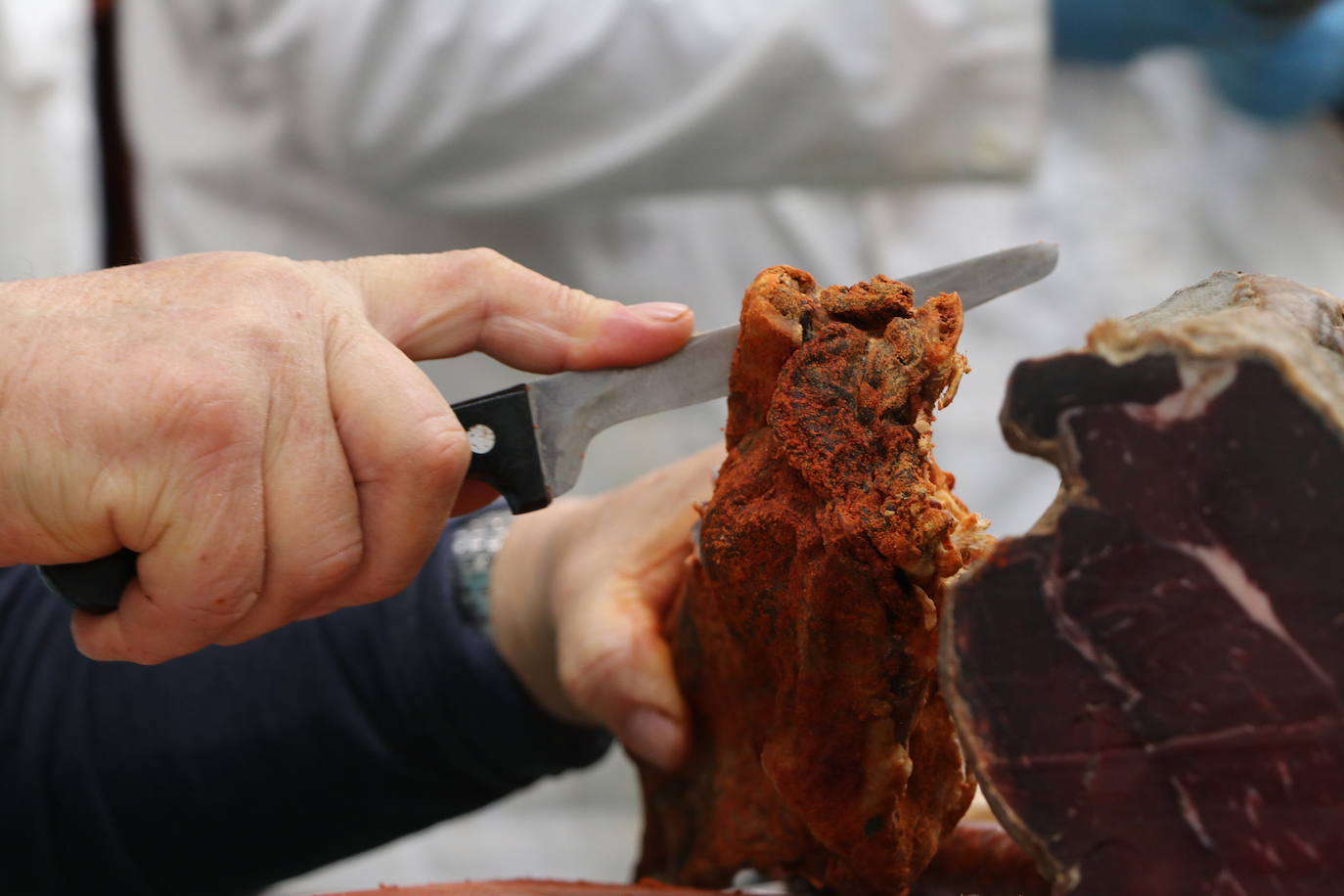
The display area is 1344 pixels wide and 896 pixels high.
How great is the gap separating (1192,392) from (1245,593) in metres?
0.13

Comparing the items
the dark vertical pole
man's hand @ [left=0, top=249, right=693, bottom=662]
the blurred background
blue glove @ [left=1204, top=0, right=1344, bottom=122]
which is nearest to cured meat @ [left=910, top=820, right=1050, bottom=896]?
man's hand @ [left=0, top=249, right=693, bottom=662]

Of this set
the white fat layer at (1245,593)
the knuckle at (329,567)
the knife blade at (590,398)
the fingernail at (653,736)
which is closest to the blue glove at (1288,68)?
the knife blade at (590,398)

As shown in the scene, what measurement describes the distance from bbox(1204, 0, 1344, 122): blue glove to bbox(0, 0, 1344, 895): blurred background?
11mm

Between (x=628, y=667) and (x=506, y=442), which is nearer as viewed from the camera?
(x=506, y=442)

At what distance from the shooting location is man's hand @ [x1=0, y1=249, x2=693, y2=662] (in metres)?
0.94

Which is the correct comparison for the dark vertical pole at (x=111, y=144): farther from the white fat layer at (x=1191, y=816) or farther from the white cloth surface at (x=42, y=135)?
the white fat layer at (x=1191, y=816)

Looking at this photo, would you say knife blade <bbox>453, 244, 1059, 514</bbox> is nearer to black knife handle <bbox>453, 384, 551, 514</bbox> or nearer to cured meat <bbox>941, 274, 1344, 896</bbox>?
black knife handle <bbox>453, 384, 551, 514</bbox>

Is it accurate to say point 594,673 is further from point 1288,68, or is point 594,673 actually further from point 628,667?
point 1288,68

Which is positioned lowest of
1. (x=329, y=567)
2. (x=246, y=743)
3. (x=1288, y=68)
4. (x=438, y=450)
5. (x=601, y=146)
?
(x=246, y=743)

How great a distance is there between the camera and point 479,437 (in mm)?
1090

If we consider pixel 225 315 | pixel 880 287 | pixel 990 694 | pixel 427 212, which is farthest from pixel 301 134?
pixel 990 694

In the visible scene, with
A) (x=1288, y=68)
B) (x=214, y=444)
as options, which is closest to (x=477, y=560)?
(x=214, y=444)

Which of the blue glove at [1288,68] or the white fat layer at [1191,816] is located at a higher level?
the blue glove at [1288,68]

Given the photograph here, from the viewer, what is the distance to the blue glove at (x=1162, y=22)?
2789 millimetres
